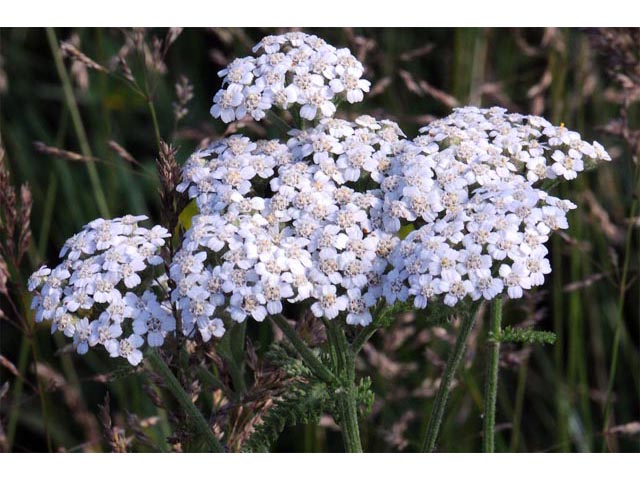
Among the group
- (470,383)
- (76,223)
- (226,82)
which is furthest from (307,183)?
(76,223)

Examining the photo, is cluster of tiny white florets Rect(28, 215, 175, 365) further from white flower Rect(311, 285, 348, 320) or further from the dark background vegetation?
Result: the dark background vegetation

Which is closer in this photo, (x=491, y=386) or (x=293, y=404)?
(x=293, y=404)

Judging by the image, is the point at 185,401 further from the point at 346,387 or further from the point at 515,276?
the point at 515,276

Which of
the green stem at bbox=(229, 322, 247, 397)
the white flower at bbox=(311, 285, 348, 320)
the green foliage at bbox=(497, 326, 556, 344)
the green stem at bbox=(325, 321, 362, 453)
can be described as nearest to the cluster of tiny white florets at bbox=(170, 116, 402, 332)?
the white flower at bbox=(311, 285, 348, 320)

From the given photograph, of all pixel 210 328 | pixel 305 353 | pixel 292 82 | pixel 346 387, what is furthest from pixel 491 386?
pixel 292 82

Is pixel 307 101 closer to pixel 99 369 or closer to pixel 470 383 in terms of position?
pixel 470 383

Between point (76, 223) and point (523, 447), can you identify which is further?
point (76, 223)
